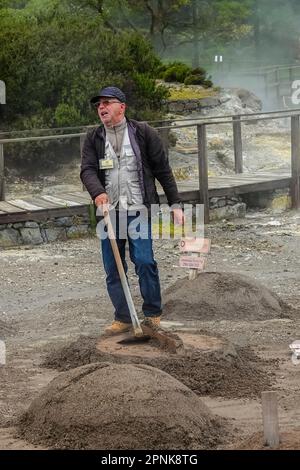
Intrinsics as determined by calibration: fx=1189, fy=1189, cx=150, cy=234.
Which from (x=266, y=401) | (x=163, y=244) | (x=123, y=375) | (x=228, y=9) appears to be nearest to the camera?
(x=266, y=401)

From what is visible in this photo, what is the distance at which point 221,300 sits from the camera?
9344 millimetres

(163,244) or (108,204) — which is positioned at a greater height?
(108,204)

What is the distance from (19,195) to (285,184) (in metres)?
3.65

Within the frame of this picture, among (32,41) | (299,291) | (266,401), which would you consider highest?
(32,41)

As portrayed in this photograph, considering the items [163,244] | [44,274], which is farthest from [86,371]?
[163,244]

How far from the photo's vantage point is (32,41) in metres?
18.8

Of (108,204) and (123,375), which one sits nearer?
(123,375)

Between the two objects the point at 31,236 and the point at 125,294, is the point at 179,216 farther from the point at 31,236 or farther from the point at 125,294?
the point at 31,236

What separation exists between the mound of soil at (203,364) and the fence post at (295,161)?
28.3 feet

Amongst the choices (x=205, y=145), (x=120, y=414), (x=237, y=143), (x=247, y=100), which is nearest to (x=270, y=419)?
(x=120, y=414)

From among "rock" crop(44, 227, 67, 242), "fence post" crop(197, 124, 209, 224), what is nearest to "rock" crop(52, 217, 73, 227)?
"rock" crop(44, 227, 67, 242)

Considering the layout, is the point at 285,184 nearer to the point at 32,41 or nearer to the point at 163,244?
the point at 163,244

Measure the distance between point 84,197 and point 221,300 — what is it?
550 cm

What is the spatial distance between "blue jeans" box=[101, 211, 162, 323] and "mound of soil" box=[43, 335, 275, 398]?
0.59m
